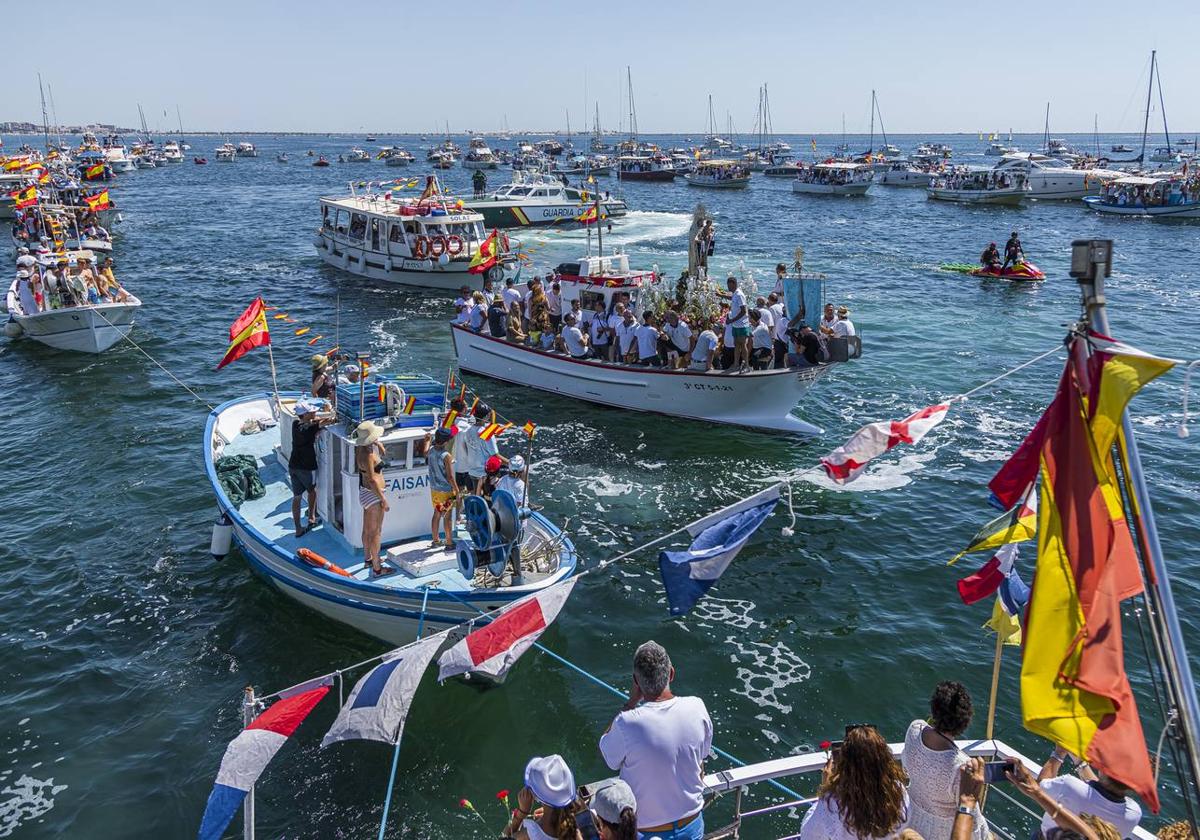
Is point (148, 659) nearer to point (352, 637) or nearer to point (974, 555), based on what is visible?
point (352, 637)

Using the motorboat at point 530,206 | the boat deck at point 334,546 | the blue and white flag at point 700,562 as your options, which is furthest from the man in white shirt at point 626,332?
the motorboat at point 530,206

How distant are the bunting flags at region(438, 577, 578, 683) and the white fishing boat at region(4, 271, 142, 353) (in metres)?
22.8

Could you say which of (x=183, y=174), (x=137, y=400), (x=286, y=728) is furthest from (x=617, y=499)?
(x=183, y=174)

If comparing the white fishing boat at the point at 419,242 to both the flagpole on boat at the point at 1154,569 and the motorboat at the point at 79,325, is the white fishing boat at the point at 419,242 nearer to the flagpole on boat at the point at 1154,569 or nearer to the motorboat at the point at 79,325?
the motorboat at the point at 79,325

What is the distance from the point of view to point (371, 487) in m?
11.2

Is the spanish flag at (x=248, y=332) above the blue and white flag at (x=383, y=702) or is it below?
above

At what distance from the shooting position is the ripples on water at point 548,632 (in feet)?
32.5

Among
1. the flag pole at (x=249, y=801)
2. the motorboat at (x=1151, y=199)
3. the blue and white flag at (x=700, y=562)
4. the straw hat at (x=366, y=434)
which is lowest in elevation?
the flag pole at (x=249, y=801)

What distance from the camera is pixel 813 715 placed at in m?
10.6

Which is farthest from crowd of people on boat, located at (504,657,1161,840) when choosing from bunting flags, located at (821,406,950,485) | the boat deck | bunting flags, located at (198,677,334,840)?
the boat deck

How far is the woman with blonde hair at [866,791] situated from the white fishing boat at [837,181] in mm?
81291

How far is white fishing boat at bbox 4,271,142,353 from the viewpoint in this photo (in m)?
25.5

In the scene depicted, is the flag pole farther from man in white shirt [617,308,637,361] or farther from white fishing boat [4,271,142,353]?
white fishing boat [4,271,142,353]

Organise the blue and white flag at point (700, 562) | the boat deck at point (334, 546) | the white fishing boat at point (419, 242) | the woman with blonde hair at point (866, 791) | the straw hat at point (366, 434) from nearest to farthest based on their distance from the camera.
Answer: the woman with blonde hair at point (866, 791), the blue and white flag at point (700, 562), the straw hat at point (366, 434), the boat deck at point (334, 546), the white fishing boat at point (419, 242)
